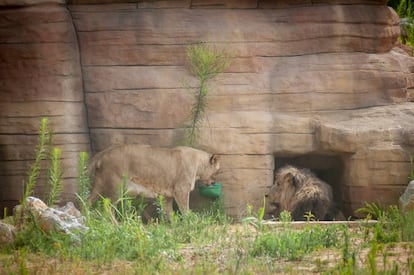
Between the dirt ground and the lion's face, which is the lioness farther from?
the dirt ground

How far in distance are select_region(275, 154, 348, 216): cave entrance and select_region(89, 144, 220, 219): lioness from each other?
1.69 metres

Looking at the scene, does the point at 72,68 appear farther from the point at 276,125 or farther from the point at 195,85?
the point at 276,125

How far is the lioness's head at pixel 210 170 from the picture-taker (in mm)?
11133

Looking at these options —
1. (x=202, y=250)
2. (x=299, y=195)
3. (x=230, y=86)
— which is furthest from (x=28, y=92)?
(x=202, y=250)

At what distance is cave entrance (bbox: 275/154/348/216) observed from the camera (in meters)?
12.2

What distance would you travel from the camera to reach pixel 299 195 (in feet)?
38.1

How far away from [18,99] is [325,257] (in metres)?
5.50

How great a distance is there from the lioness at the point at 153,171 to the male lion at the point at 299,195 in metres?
1.04

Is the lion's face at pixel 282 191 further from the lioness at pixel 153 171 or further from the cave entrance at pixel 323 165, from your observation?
the lioness at pixel 153 171

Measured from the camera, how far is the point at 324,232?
27.6 feet

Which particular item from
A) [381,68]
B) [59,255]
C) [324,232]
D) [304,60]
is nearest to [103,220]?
[59,255]

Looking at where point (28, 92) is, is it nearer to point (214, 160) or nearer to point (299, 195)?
point (214, 160)

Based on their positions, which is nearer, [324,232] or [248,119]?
[324,232]

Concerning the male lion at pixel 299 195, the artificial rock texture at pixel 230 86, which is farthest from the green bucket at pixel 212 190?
the male lion at pixel 299 195
